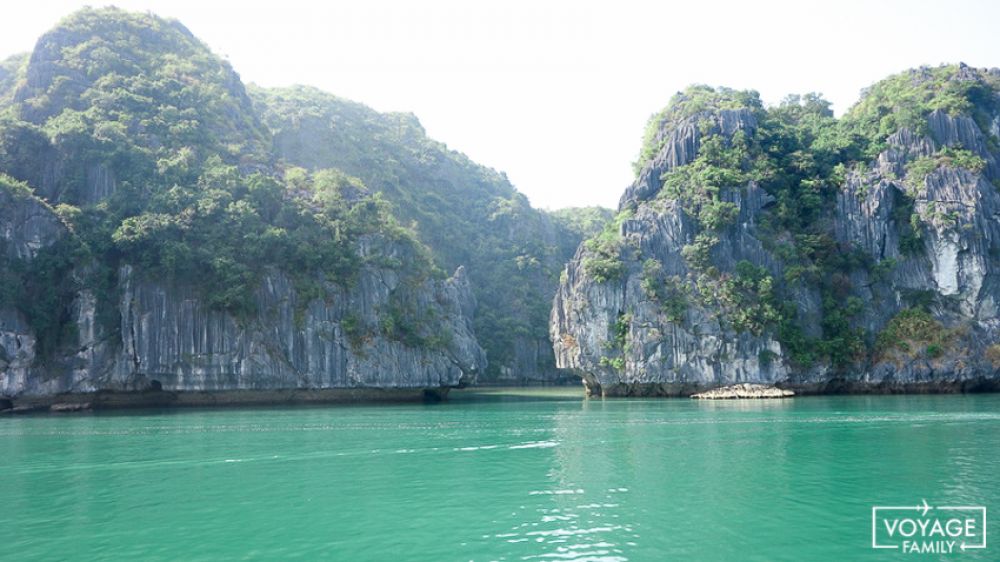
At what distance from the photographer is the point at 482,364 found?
174ft

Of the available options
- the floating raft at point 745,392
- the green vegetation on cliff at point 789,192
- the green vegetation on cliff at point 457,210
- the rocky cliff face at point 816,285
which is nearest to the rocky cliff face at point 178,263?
the rocky cliff face at point 816,285

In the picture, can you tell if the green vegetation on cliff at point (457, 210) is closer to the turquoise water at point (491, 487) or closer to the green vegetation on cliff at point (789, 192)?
the green vegetation on cliff at point (789, 192)

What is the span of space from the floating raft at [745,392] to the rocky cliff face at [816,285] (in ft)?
1.55

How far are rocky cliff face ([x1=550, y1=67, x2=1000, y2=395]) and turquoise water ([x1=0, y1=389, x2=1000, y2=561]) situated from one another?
16.5 meters

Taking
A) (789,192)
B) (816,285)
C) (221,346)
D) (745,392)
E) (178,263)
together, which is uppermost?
(789,192)

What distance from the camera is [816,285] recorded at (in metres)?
47.1

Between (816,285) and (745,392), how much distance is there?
9424 millimetres

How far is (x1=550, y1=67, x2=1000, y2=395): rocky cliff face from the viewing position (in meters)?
44.2

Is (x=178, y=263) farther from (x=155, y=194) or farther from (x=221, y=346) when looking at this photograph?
(x=155, y=194)

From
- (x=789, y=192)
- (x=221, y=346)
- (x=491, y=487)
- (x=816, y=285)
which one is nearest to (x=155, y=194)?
(x=221, y=346)

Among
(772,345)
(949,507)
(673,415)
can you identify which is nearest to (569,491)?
(949,507)

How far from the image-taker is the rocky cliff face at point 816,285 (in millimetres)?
44188

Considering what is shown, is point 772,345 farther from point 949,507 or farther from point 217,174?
point 217,174

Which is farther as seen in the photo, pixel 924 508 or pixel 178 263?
pixel 178 263
